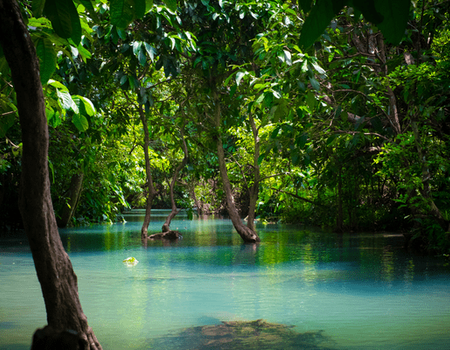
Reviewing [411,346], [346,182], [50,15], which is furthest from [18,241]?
[50,15]

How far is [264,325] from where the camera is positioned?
4.47m

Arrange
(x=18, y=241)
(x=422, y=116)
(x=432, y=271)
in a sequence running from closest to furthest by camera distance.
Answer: (x=432, y=271)
(x=422, y=116)
(x=18, y=241)

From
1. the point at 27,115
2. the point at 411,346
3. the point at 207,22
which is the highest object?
the point at 207,22

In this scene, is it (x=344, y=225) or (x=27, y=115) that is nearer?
(x=27, y=115)

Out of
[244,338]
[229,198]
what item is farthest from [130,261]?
[244,338]

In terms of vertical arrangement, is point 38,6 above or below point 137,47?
below

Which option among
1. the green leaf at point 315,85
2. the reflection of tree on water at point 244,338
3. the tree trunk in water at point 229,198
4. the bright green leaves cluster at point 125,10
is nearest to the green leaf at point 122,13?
the bright green leaves cluster at point 125,10

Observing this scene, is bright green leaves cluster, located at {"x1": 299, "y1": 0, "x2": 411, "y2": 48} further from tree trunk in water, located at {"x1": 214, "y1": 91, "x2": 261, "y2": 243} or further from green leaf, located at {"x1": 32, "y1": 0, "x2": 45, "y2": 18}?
tree trunk in water, located at {"x1": 214, "y1": 91, "x2": 261, "y2": 243}

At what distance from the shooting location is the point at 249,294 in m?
5.88

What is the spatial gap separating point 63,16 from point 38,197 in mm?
1293

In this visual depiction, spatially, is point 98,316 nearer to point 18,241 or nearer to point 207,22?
point 207,22

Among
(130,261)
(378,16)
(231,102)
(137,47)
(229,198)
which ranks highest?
(231,102)

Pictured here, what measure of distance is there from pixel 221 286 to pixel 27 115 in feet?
14.1

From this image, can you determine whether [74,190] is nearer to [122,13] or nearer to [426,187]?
[426,187]
